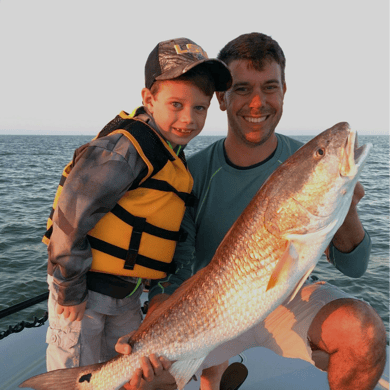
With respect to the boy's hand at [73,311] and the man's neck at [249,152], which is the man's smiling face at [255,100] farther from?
the boy's hand at [73,311]

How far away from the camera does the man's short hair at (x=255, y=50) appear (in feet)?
11.5

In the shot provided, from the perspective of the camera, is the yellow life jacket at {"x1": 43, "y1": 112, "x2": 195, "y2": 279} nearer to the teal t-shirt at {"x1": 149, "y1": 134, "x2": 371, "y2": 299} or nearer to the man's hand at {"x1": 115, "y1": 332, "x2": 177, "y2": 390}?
the teal t-shirt at {"x1": 149, "y1": 134, "x2": 371, "y2": 299}

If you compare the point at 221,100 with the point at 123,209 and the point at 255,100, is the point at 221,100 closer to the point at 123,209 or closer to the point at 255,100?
→ the point at 255,100

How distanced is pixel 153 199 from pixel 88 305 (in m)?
1.03

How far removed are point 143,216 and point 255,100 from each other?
1607mm

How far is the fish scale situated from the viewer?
2.24 m

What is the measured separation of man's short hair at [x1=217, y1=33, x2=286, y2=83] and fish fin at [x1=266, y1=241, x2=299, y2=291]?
2010 mm

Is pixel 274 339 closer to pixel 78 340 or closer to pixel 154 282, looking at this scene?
pixel 154 282

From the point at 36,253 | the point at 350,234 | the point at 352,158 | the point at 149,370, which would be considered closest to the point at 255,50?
the point at 352,158

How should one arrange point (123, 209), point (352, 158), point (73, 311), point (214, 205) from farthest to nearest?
point (214, 205) < point (123, 209) < point (73, 311) < point (352, 158)

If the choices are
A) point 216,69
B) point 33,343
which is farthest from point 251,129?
point 33,343

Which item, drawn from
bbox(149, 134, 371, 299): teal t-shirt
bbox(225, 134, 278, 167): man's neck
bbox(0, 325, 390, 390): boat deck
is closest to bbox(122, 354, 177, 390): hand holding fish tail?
bbox(149, 134, 371, 299): teal t-shirt

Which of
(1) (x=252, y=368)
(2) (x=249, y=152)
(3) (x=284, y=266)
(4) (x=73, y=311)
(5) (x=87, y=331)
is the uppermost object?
(2) (x=249, y=152)

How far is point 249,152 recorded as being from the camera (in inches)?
146
